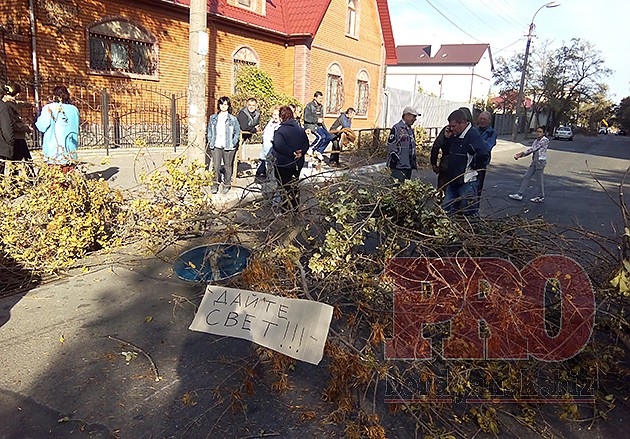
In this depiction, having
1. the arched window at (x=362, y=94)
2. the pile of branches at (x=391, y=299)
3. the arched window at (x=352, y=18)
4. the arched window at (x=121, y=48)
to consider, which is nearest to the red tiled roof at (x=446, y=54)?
the arched window at (x=362, y=94)

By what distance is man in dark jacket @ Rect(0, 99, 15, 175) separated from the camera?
6.61 m

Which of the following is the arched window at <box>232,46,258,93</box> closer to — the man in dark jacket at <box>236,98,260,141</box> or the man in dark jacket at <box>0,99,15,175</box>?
the man in dark jacket at <box>236,98,260,141</box>

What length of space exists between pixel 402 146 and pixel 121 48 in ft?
38.0

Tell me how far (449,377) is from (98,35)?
14.6 metres

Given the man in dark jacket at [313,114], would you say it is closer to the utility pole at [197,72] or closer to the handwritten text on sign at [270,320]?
the utility pole at [197,72]

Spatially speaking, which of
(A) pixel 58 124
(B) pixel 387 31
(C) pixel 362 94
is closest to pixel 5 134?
(A) pixel 58 124

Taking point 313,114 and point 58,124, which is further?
point 313,114

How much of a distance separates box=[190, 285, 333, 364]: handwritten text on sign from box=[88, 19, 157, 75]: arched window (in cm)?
1348

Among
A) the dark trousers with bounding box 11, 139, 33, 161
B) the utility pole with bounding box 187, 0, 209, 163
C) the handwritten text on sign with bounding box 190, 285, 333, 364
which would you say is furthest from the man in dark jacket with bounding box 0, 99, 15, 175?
the handwritten text on sign with bounding box 190, 285, 333, 364

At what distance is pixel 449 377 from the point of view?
3.04 m

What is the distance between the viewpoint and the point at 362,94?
2619 centimetres

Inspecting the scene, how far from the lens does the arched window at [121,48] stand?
14.1 meters

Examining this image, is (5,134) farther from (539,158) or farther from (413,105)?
(413,105)

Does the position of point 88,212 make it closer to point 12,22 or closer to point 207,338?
point 207,338
